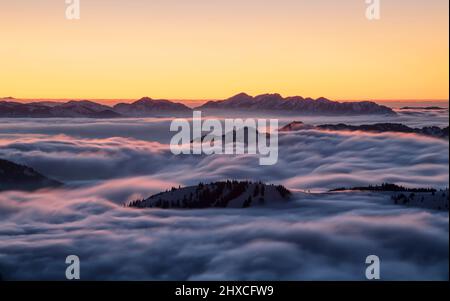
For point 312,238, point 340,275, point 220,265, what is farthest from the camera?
point 312,238

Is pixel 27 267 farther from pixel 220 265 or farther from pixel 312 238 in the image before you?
pixel 312 238

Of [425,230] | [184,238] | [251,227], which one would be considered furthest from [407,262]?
[184,238]

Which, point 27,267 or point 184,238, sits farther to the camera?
point 184,238

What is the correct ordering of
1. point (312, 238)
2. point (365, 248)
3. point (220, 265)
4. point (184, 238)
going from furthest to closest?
point (184, 238) < point (312, 238) < point (365, 248) < point (220, 265)
